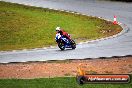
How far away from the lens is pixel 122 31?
29.7 meters

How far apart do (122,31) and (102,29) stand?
227 centimetres

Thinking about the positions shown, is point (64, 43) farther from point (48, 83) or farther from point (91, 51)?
point (48, 83)

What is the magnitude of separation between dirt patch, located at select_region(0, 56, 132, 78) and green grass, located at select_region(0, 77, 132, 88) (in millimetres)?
1040

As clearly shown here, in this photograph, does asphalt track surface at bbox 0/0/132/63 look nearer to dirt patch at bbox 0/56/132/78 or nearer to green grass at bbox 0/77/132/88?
dirt patch at bbox 0/56/132/78

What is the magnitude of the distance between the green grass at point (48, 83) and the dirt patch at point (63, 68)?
3.41 feet

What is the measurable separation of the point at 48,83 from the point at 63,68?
302 cm

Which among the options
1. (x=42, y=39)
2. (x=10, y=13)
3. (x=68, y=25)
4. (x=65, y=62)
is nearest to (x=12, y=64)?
(x=65, y=62)

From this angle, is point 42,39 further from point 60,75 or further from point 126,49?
point 60,75

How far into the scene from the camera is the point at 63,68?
1816cm

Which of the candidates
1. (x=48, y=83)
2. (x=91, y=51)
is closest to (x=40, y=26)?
(x=91, y=51)

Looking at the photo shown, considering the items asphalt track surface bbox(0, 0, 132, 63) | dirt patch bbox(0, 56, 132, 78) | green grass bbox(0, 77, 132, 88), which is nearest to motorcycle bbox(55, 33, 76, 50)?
asphalt track surface bbox(0, 0, 132, 63)

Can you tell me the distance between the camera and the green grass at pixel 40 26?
28453mm

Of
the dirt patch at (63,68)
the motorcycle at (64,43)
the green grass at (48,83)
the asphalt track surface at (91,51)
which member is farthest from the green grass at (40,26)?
the green grass at (48,83)

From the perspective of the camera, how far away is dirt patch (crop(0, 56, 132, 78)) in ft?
56.4
